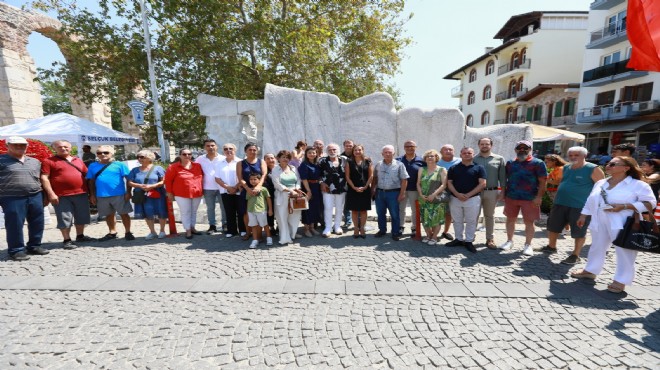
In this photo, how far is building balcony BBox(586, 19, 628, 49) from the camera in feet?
64.5

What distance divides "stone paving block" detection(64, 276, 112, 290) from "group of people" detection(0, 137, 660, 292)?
1712 millimetres

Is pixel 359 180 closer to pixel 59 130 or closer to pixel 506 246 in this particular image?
pixel 506 246

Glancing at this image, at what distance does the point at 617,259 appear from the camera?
11.1 feet

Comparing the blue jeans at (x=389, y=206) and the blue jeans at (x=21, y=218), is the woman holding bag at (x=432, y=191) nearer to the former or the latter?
the blue jeans at (x=389, y=206)

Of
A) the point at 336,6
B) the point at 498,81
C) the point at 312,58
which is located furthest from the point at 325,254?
the point at 498,81

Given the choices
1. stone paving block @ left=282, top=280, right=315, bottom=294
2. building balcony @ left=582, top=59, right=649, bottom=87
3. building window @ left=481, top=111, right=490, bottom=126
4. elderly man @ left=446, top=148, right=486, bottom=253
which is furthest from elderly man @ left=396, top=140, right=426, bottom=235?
building window @ left=481, top=111, right=490, bottom=126

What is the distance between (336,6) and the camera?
11320 mm

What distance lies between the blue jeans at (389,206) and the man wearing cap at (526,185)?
1.73 m

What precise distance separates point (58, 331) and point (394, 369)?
2.94 meters

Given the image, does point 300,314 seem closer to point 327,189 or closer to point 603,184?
point 327,189

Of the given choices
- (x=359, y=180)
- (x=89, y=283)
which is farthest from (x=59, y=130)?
(x=359, y=180)

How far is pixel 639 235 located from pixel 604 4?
2749 cm

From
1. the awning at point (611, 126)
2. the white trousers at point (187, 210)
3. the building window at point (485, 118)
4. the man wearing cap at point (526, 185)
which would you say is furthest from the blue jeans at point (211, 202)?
the building window at point (485, 118)

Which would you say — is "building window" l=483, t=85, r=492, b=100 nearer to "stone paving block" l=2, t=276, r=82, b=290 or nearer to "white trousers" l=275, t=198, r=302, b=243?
"white trousers" l=275, t=198, r=302, b=243
